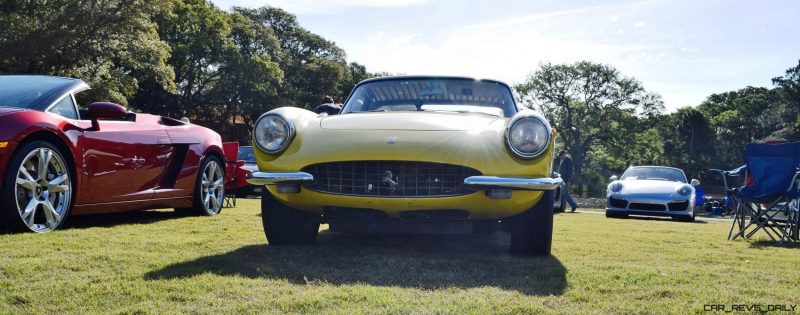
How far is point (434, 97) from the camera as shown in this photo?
5.45m

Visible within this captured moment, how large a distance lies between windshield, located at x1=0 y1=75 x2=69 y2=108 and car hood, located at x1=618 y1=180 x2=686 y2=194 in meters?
10.1

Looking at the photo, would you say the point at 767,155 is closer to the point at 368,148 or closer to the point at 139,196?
the point at 368,148

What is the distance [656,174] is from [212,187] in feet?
30.9

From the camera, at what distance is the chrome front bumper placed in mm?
4023

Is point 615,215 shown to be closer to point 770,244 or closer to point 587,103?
point 770,244

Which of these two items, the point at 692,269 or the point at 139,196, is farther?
the point at 139,196

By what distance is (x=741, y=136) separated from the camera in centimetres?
7288

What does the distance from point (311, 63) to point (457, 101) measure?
161ft

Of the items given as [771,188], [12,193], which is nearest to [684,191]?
[771,188]

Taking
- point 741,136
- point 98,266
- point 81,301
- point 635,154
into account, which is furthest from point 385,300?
point 741,136

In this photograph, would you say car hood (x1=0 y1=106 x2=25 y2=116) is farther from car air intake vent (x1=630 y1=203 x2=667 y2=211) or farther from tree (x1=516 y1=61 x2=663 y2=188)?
tree (x1=516 y1=61 x2=663 y2=188)

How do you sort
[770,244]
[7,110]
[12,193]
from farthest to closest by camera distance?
[770,244]
[7,110]
[12,193]

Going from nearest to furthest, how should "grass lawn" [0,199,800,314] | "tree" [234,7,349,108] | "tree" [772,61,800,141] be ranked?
"grass lawn" [0,199,800,314], "tree" [234,7,349,108], "tree" [772,61,800,141]

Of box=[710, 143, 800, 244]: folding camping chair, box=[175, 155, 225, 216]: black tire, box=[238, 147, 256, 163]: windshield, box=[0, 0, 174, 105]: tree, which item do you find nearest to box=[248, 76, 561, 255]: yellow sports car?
box=[175, 155, 225, 216]: black tire
